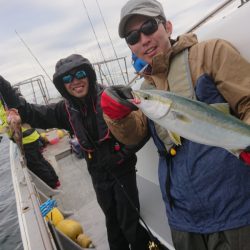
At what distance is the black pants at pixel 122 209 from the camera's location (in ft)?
11.1

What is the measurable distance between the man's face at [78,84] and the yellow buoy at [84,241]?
2.16 m

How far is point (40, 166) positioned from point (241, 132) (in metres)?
5.76

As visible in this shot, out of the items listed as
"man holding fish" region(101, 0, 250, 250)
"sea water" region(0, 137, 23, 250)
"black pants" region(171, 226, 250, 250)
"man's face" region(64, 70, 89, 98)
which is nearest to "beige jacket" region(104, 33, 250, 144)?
"man holding fish" region(101, 0, 250, 250)

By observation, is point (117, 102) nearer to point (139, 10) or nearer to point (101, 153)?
point (139, 10)

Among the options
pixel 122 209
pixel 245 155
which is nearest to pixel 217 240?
pixel 245 155

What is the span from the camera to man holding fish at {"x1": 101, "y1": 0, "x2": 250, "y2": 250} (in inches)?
65.9

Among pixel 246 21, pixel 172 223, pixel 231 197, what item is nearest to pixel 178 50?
pixel 246 21

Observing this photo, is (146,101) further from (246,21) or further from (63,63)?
(63,63)

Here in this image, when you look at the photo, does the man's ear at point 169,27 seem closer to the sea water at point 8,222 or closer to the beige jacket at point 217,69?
the beige jacket at point 217,69

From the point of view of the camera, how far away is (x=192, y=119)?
1651 mm

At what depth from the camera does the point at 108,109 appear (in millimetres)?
2170

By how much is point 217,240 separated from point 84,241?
270 cm

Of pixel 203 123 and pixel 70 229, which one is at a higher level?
pixel 203 123

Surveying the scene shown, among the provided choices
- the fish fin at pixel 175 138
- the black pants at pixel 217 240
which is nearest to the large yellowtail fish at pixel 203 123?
the fish fin at pixel 175 138
